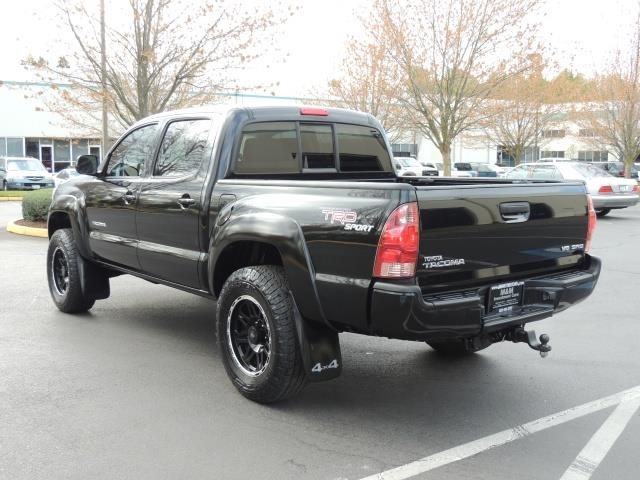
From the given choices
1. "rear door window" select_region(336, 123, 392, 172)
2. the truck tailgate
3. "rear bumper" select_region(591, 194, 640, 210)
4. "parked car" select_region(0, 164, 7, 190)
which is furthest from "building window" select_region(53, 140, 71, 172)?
the truck tailgate

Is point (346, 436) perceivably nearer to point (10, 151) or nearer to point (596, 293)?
point (596, 293)

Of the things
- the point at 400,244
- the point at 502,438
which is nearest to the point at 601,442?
the point at 502,438

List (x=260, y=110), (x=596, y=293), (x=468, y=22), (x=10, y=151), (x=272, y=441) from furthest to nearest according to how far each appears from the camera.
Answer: (x=10, y=151) < (x=468, y=22) < (x=596, y=293) < (x=260, y=110) < (x=272, y=441)

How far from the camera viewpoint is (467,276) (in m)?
3.84

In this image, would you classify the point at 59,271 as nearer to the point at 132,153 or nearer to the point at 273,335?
the point at 132,153

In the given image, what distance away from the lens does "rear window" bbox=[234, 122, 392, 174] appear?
500cm

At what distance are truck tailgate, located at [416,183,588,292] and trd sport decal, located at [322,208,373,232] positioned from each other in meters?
0.33

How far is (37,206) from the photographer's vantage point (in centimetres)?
1393

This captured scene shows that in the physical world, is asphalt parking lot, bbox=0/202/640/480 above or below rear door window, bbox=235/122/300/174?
below

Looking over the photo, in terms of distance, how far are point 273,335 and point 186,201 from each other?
1373mm

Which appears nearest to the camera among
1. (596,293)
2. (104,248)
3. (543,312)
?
(543,312)

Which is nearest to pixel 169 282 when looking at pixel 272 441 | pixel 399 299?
pixel 272 441

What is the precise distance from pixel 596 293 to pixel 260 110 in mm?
5003

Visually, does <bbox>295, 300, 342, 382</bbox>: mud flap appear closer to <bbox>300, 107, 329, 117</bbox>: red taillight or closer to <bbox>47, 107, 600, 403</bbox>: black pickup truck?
<bbox>47, 107, 600, 403</bbox>: black pickup truck
